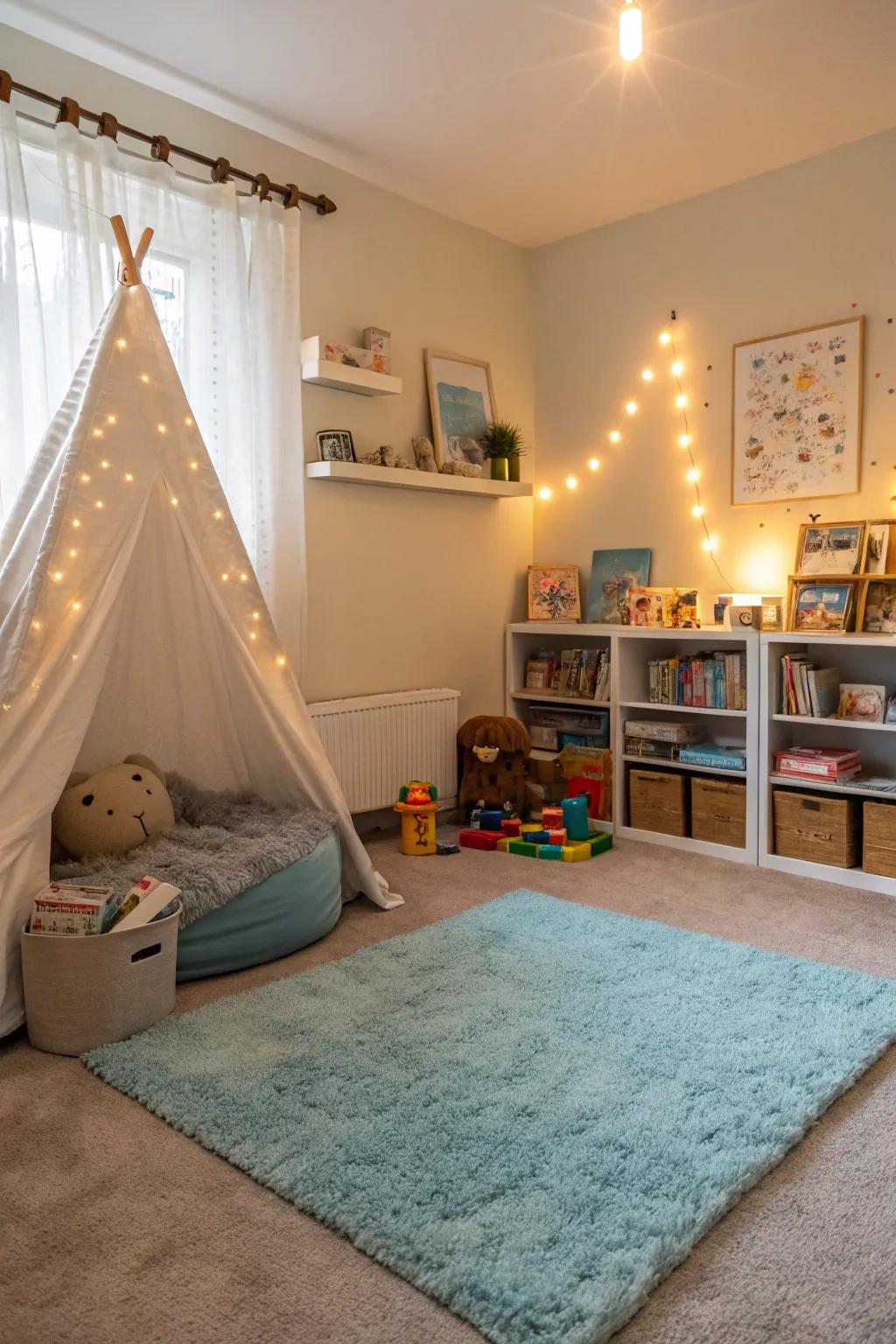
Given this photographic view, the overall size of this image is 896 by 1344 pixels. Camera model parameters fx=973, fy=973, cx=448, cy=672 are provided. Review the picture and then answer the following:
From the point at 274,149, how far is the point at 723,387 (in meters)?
2.07

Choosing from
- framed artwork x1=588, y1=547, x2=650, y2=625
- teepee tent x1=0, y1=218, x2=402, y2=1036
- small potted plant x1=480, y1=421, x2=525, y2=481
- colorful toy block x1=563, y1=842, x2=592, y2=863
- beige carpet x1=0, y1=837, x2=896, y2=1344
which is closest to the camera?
beige carpet x1=0, y1=837, x2=896, y2=1344

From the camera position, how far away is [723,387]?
4.23 m

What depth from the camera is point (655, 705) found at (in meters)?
4.15

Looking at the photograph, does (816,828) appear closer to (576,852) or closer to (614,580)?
(576,852)

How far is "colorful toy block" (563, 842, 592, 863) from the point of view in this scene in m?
3.87

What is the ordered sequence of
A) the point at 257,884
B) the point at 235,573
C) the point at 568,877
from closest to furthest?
the point at 257,884 → the point at 235,573 → the point at 568,877

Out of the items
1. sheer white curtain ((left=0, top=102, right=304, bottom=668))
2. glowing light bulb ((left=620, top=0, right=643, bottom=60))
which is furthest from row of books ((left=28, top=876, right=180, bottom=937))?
glowing light bulb ((left=620, top=0, right=643, bottom=60))

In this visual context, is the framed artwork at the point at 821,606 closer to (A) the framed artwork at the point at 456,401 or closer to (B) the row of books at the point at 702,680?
(B) the row of books at the point at 702,680

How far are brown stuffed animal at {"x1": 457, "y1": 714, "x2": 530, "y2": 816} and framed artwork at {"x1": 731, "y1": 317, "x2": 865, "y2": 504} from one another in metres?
1.40

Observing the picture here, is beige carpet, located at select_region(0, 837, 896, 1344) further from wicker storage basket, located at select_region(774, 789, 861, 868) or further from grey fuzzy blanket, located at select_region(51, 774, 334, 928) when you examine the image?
wicker storage basket, located at select_region(774, 789, 861, 868)

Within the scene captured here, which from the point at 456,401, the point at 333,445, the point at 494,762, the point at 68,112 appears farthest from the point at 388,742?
the point at 68,112

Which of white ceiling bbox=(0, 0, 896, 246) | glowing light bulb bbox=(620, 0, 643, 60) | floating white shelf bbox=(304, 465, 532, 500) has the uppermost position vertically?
white ceiling bbox=(0, 0, 896, 246)

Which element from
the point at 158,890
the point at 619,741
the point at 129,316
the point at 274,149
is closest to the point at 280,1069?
the point at 158,890

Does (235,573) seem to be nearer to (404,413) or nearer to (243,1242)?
(404,413)
